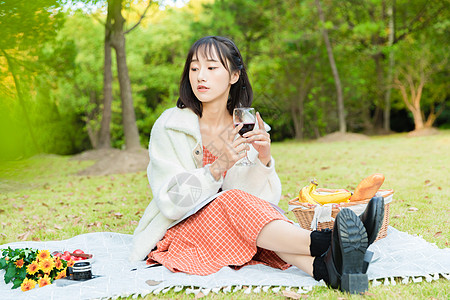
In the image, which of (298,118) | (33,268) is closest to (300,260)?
(33,268)

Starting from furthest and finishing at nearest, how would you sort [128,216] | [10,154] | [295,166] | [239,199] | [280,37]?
[280,37] → [295,166] → [128,216] → [239,199] → [10,154]

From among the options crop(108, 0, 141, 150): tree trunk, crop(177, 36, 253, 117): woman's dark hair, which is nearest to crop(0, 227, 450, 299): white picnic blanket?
crop(177, 36, 253, 117): woman's dark hair

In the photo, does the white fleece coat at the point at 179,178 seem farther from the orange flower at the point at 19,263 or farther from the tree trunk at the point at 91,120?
the tree trunk at the point at 91,120

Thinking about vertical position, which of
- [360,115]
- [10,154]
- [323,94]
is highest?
[10,154]

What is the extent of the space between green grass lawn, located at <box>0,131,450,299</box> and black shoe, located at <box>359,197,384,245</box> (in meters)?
0.34

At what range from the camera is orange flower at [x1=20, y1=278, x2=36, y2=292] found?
102 inches

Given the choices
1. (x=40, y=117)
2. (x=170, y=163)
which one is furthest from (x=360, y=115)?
(x=40, y=117)

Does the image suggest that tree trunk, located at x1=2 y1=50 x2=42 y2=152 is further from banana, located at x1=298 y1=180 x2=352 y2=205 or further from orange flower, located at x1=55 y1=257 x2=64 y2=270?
banana, located at x1=298 y1=180 x2=352 y2=205

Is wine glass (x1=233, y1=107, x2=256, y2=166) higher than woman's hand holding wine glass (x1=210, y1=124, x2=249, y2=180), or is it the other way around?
wine glass (x1=233, y1=107, x2=256, y2=166)

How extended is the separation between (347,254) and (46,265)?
1.75 m

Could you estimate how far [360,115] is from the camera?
20.6 m

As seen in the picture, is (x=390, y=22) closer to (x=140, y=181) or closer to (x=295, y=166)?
(x=295, y=166)

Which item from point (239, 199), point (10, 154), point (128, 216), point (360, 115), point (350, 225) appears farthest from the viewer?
point (360, 115)

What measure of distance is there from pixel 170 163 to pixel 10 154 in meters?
1.93
